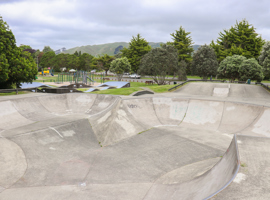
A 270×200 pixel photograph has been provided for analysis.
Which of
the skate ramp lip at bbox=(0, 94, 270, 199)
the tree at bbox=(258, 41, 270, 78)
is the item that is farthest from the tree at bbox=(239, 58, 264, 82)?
the skate ramp lip at bbox=(0, 94, 270, 199)

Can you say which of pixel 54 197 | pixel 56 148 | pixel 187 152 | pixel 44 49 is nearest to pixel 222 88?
pixel 187 152

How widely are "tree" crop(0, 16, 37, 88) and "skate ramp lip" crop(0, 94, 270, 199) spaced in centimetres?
433

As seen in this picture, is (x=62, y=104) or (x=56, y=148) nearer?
(x=56, y=148)

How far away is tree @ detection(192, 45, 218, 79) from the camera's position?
4481 centimetres

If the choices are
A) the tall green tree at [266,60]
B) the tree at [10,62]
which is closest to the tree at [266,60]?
the tall green tree at [266,60]

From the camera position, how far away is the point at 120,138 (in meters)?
10.8

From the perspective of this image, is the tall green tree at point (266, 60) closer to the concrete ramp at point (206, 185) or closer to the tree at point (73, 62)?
the concrete ramp at point (206, 185)

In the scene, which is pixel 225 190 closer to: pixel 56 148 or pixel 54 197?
pixel 54 197

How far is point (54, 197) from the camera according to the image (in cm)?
604

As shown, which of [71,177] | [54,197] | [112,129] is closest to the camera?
[54,197]

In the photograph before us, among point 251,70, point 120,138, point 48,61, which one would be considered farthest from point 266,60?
point 48,61

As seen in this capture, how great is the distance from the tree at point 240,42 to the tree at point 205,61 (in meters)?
5.83

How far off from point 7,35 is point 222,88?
24.6 metres

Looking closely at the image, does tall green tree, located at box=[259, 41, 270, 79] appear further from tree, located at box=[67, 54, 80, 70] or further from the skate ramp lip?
tree, located at box=[67, 54, 80, 70]
